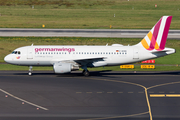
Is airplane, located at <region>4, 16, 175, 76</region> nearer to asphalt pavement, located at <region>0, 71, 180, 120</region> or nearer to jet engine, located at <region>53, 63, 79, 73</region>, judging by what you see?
jet engine, located at <region>53, 63, 79, 73</region>

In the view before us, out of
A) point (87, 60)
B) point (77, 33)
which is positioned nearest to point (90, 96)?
point (87, 60)

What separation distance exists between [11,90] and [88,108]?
12421 mm

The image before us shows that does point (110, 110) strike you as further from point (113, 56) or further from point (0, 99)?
point (113, 56)

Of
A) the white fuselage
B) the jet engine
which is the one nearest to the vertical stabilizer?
the white fuselage

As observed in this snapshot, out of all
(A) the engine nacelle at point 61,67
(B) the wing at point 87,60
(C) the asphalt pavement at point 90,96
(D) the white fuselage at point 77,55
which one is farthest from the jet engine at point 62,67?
(D) the white fuselage at point 77,55

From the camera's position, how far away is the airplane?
148ft

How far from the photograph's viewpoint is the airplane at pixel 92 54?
148 feet

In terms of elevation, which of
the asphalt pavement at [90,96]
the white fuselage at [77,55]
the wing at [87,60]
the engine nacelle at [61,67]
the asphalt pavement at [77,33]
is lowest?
the asphalt pavement at [90,96]

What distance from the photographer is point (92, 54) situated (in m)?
45.4

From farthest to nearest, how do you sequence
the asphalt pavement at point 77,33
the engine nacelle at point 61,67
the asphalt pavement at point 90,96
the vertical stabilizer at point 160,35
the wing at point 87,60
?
1. the asphalt pavement at point 77,33
2. the vertical stabilizer at point 160,35
3. the wing at point 87,60
4. the engine nacelle at point 61,67
5. the asphalt pavement at point 90,96

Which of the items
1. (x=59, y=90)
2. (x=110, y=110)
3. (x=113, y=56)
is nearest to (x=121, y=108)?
(x=110, y=110)

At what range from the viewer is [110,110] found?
28.3m

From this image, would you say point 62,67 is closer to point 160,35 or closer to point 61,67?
point 61,67

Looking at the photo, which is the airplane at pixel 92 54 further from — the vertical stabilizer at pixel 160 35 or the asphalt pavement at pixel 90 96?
the asphalt pavement at pixel 90 96
